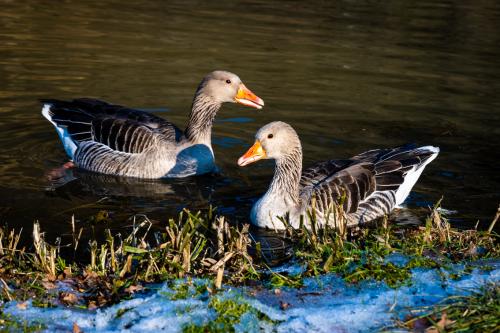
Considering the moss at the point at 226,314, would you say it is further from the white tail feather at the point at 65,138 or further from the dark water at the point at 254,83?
the white tail feather at the point at 65,138

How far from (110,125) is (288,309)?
23.1 ft

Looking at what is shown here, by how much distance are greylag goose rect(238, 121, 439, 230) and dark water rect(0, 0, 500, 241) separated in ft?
1.56

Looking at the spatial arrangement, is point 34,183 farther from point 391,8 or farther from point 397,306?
point 391,8

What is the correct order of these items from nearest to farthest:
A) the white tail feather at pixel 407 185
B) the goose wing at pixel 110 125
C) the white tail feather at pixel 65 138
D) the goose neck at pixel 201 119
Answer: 1. the white tail feather at pixel 407 185
2. the goose wing at pixel 110 125
3. the goose neck at pixel 201 119
4. the white tail feather at pixel 65 138

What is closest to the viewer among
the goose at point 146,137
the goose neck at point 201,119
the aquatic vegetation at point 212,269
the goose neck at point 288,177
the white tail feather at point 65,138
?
the aquatic vegetation at point 212,269

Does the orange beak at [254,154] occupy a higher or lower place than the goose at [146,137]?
higher

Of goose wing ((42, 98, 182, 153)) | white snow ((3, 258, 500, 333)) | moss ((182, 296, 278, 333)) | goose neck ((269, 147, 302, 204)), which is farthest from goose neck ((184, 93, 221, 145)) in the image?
moss ((182, 296, 278, 333))

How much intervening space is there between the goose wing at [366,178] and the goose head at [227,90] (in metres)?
1.91

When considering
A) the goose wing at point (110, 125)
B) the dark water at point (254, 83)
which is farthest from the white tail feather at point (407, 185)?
the goose wing at point (110, 125)

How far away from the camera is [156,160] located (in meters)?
11.7

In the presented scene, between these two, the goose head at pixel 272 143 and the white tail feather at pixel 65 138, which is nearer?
the goose head at pixel 272 143

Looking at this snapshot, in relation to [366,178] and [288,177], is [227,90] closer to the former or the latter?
[288,177]

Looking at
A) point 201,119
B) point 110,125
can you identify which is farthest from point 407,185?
point 110,125

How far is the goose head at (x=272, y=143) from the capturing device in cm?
955
